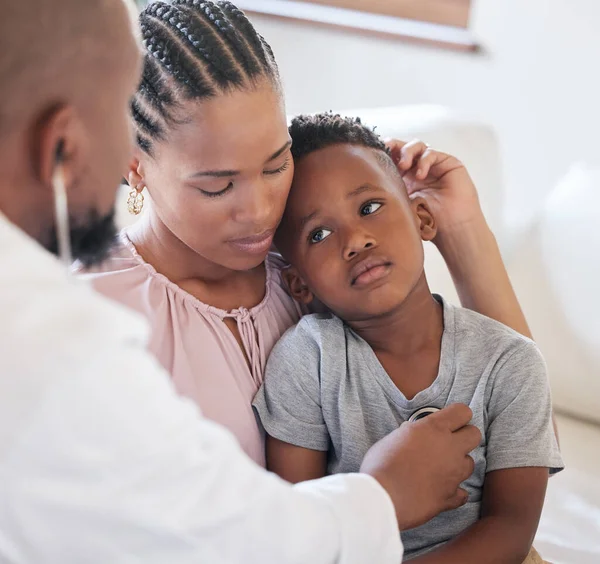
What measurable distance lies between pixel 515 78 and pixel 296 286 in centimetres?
132

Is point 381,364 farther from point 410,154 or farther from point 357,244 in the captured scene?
point 410,154

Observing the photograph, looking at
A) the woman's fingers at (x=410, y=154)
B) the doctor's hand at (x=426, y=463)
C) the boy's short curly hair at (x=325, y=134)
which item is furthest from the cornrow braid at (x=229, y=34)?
the doctor's hand at (x=426, y=463)

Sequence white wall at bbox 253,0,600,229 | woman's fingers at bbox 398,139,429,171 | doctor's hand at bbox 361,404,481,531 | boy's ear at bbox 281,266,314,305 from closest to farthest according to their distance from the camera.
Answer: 1. doctor's hand at bbox 361,404,481,531
2. boy's ear at bbox 281,266,314,305
3. woman's fingers at bbox 398,139,429,171
4. white wall at bbox 253,0,600,229

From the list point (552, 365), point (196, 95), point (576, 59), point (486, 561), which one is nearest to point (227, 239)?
point (196, 95)

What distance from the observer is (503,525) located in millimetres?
1123

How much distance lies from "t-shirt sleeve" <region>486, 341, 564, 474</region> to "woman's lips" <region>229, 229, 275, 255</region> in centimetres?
39

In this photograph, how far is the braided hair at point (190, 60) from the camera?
3.55 ft

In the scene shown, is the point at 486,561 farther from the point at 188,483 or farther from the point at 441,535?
the point at 188,483

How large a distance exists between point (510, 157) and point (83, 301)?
6.52 feet

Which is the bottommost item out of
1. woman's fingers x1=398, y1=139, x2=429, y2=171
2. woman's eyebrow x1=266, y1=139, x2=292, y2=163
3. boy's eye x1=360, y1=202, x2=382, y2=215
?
boy's eye x1=360, y1=202, x2=382, y2=215

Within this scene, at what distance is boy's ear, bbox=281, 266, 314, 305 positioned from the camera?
1.33 m

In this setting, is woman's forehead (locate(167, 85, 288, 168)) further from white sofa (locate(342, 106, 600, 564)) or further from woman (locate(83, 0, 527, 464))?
white sofa (locate(342, 106, 600, 564))

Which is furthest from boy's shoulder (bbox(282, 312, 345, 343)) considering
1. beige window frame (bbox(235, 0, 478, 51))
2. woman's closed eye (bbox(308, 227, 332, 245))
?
→ beige window frame (bbox(235, 0, 478, 51))

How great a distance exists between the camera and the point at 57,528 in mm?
665
